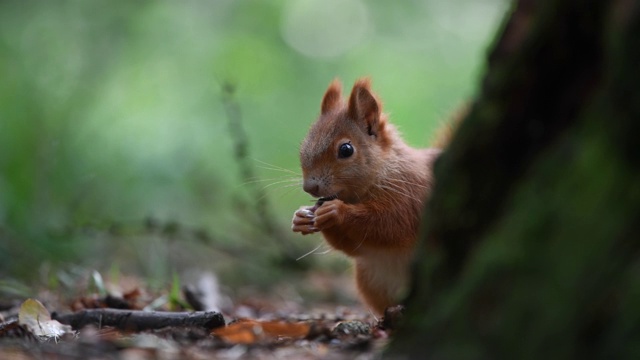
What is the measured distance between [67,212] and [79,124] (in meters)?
1.24

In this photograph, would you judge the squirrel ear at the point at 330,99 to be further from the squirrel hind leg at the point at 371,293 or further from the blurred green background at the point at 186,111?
the squirrel hind leg at the point at 371,293

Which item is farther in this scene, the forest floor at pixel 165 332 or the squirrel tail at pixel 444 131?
the squirrel tail at pixel 444 131

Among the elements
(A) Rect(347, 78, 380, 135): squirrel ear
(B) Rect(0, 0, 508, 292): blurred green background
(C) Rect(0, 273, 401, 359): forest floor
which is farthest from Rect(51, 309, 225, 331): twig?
(A) Rect(347, 78, 380, 135): squirrel ear

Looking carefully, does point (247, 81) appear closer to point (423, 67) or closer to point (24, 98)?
point (423, 67)

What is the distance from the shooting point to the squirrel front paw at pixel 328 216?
2.87m

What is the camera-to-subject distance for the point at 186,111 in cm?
894

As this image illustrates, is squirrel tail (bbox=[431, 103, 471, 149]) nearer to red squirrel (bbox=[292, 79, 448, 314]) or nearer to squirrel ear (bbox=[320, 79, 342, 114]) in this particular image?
red squirrel (bbox=[292, 79, 448, 314])

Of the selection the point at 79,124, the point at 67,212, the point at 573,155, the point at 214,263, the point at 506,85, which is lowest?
the point at 214,263

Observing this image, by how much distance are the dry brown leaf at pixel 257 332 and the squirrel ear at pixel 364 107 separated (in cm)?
106

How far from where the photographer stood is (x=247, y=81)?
9.06m

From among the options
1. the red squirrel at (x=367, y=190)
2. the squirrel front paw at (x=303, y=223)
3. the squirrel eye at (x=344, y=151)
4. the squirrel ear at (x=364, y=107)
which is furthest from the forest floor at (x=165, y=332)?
the squirrel ear at (x=364, y=107)

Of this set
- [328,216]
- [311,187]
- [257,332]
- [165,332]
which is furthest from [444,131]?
[165,332]

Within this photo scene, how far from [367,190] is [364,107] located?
341mm

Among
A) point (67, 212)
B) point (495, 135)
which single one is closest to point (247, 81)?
point (67, 212)
